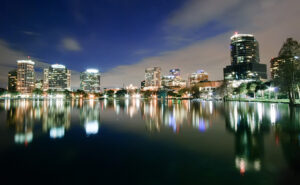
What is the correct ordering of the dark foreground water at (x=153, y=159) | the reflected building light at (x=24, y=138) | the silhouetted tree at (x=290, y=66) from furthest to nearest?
1. the silhouetted tree at (x=290, y=66)
2. the reflected building light at (x=24, y=138)
3. the dark foreground water at (x=153, y=159)

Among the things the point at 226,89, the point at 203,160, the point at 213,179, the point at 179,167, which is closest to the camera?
the point at 213,179

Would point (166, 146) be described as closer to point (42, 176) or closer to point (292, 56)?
point (42, 176)

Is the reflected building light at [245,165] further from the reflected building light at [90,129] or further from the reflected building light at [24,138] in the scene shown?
the reflected building light at [24,138]

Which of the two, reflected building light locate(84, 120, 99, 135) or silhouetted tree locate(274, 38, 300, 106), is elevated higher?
silhouetted tree locate(274, 38, 300, 106)

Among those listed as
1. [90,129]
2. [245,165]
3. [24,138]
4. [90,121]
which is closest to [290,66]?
[245,165]

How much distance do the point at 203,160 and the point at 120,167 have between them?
3803mm

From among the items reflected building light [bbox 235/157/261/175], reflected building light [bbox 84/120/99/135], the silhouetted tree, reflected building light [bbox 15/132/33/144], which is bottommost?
reflected building light [bbox 84/120/99/135]

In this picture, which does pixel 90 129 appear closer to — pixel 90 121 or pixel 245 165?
pixel 90 121

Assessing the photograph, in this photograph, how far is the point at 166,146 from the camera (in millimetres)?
10164

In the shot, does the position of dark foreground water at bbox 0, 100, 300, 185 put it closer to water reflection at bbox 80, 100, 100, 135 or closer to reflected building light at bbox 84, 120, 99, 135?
reflected building light at bbox 84, 120, 99, 135

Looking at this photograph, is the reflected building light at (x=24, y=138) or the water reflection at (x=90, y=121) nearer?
the reflected building light at (x=24, y=138)

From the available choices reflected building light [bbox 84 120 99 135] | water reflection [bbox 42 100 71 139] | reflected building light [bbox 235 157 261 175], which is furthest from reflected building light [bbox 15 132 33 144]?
reflected building light [bbox 235 157 261 175]

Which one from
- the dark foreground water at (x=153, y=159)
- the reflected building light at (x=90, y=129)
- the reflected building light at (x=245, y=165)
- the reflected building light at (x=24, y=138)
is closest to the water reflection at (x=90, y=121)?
the reflected building light at (x=90, y=129)

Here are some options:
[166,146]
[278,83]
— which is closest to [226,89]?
[278,83]
